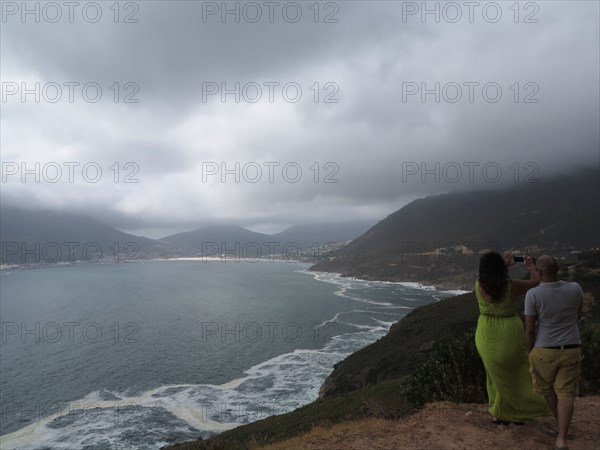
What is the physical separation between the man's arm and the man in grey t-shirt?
1.0 inches

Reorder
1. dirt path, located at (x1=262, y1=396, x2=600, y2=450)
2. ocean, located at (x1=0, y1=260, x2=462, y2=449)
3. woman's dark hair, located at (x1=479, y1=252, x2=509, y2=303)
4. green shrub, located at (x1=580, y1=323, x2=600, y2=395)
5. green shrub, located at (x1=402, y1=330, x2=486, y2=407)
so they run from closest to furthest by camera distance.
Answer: woman's dark hair, located at (x1=479, y1=252, x2=509, y2=303) → dirt path, located at (x1=262, y1=396, x2=600, y2=450) → green shrub, located at (x1=402, y1=330, x2=486, y2=407) → green shrub, located at (x1=580, y1=323, x2=600, y2=395) → ocean, located at (x1=0, y1=260, x2=462, y2=449)

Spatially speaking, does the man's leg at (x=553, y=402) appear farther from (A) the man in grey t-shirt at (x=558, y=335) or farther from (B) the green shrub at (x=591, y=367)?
(B) the green shrub at (x=591, y=367)

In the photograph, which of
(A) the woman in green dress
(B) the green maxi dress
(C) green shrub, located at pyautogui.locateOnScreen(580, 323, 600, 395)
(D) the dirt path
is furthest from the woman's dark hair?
(C) green shrub, located at pyautogui.locateOnScreen(580, 323, 600, 395)

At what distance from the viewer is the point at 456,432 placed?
7.03 m

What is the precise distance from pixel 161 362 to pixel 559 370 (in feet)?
194

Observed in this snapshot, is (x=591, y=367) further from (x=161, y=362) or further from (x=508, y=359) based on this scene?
(x=161, y=362)

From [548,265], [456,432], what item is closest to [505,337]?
[548,265]

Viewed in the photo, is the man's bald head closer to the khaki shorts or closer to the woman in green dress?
the woman in green dress

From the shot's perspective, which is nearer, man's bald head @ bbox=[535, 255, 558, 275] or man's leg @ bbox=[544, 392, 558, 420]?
man's bald head @ bbox=[535, 255, 558, 275]

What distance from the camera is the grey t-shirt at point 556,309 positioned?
5582mm

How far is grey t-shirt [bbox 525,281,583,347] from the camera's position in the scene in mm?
5582

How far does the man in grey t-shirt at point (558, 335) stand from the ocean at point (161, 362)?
34479 mm

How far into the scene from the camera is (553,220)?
627 ft

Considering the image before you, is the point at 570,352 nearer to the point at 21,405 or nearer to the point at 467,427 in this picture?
the point at 467,427
